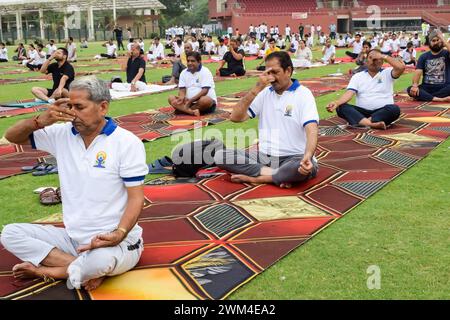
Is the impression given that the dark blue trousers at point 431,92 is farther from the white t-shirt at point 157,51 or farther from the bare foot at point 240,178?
the white t-shirt at point 157,51

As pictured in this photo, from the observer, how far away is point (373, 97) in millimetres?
7133

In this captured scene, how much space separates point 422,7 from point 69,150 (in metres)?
50.9

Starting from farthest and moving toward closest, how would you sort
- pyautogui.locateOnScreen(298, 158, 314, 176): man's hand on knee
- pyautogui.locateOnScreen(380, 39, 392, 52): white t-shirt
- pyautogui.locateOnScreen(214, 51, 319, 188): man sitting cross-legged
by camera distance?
pyautogui.locateOnScreen(380, 39, 392, 52): white t-shirt
pyautogui.locateOnScreen(214, 51, 319, 188): man sitting cross-legged
pyautogui.locateOnScreen(298, 158, 314, 176): man's hand on knee

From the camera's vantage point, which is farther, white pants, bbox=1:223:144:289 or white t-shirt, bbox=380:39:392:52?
white t-shirt, bbox=380:39:392:52

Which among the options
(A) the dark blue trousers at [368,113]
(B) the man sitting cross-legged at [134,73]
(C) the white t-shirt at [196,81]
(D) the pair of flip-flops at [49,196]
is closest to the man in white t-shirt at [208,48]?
(B) the man sitting cross-legged at [134,73]

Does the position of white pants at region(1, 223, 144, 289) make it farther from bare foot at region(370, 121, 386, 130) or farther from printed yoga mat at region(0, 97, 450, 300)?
bare foot at region(370, 121, 386, 130)

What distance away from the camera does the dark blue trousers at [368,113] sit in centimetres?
696

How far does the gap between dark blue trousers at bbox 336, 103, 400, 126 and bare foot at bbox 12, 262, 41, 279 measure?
16.6ft

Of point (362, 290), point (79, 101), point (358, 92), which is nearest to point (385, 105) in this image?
point (358, 92)

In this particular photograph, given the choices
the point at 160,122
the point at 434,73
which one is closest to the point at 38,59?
the point at 160,122

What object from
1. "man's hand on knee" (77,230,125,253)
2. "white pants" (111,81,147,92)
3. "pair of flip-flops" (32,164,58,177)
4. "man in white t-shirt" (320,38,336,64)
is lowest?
"pair of flip-flops" (32,164,58,177)

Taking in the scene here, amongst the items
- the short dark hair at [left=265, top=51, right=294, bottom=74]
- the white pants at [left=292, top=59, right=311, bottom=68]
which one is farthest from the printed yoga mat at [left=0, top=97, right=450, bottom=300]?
the white pants at [left=292, top=59, right=311, bottom=68]

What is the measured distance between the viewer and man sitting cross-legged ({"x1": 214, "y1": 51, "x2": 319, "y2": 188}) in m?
4.59
